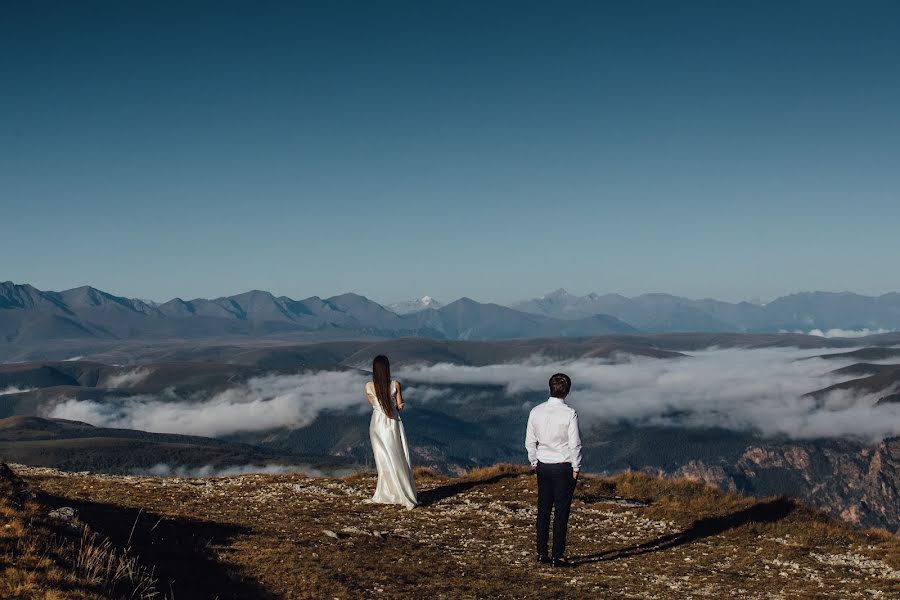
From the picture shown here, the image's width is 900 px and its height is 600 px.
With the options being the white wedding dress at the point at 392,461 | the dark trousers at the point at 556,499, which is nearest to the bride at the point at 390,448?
the white wedding dress at the point at 392,461

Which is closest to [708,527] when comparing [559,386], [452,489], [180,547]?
[559,386]

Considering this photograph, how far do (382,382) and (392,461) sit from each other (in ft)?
8.29

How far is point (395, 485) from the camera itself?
21.5m

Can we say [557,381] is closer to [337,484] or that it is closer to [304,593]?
[304,593]

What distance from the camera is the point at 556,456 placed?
1497 centimetres

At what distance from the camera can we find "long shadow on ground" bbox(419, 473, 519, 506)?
22873 mm

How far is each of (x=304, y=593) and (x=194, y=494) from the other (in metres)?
12.0

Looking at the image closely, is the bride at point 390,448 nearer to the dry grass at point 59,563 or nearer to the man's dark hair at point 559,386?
the man's dark hair at point 559,386

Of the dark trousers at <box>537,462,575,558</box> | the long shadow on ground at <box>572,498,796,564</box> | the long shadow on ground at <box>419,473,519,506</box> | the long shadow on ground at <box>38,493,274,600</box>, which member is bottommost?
the long shadow on ground at <box>419,473,519,506</box>

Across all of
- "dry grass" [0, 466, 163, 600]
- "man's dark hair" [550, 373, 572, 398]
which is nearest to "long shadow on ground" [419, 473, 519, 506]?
"man's dark hair" [550, 373, 572, 398]

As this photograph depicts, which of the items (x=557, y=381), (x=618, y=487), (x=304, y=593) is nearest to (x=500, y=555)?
(x=557, y=381)

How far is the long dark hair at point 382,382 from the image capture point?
2069cm

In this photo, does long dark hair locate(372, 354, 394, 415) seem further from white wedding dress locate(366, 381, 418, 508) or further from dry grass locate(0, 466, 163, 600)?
dry grass locate(0, 466, 163, 600)

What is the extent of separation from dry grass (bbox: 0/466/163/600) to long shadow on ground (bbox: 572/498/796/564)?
9.35 meters
